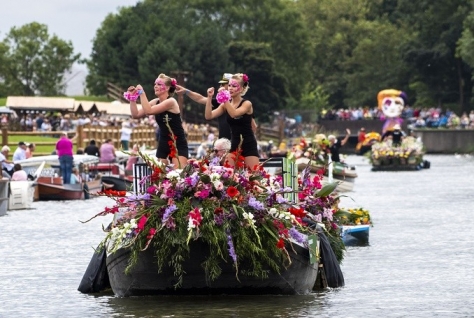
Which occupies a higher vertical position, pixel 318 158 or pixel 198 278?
pixel 318 158

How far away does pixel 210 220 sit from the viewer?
16.1 meters

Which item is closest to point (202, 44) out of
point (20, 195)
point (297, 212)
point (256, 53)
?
point (256, 53)

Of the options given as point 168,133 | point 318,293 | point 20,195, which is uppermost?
point 168,133

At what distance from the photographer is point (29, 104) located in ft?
298

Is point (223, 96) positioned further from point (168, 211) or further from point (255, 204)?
point (168, 211)

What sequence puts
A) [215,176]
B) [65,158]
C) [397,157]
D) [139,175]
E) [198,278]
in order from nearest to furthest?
1. [215,176]
2. [198,278]
3. [139,175]
4. [65,158]
5. [397,157]

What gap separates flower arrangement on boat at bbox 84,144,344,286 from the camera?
16.1 m

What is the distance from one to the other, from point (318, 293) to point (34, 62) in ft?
383

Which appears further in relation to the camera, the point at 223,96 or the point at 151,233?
the point at 223,96

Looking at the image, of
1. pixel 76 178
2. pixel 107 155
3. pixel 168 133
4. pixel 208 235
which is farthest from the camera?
pixel 107 155

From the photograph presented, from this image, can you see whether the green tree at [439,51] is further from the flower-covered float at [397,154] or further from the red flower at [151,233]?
the red flower at [151,233]

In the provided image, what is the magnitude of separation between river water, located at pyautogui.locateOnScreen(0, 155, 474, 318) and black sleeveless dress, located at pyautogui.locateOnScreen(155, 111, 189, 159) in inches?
78.2

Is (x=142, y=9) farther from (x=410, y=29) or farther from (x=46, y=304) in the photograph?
(x=46, y=304)

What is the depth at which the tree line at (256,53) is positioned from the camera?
127250mm
